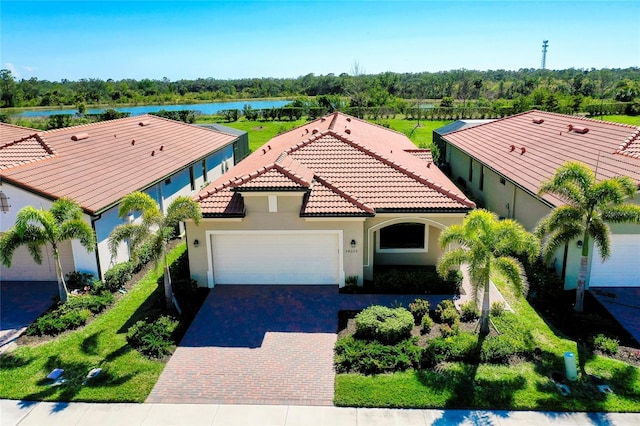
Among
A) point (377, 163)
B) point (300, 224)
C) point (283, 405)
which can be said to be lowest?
point (283, 405)

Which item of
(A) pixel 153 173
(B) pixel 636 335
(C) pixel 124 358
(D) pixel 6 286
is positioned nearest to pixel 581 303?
(B) pixel 636 335

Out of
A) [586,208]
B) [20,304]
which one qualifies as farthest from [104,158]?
[586,208]

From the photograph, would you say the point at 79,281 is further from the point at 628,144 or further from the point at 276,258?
the point at 628,144

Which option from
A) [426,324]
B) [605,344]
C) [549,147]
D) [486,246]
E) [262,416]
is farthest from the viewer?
[549,147]

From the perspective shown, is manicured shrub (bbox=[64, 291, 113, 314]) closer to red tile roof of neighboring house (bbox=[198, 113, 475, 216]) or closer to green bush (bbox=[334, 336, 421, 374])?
red tile roof of neighboring house (bbox=[198, 113, 475, 216])

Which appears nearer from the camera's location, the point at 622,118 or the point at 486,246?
the point at 486,246

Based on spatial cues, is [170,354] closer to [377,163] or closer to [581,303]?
[377,163]

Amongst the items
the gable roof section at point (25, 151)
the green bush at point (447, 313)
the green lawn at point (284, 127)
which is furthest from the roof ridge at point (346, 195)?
the green lawn at point (284, 127)
